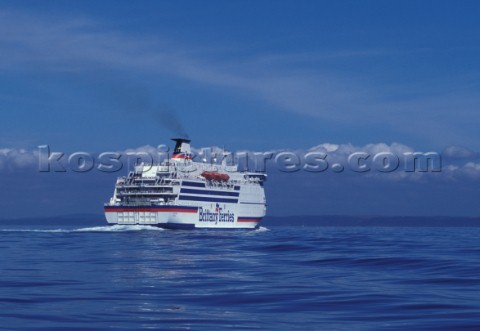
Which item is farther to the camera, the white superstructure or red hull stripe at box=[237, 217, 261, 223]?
red hull stripe at box=[237, 217, 261, 223]

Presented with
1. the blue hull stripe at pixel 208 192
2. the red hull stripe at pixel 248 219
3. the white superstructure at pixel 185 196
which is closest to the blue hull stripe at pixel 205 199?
the white superstructure at pixel 185 196

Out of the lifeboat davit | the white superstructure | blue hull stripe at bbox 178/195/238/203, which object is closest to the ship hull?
the white superstructure

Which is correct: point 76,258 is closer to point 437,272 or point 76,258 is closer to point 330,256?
point 330,256

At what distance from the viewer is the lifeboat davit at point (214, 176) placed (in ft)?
327

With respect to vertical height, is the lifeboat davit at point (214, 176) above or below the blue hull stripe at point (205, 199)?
above

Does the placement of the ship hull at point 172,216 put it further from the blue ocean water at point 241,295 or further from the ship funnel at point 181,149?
the blue ocean water at point 241,295

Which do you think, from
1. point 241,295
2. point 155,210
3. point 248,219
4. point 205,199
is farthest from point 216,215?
point 241,295

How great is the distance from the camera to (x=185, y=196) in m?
92.8

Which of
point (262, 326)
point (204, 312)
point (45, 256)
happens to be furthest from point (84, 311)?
point (45, 256)

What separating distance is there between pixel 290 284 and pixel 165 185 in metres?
→ 67.8

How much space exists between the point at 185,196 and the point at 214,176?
8.65 meters

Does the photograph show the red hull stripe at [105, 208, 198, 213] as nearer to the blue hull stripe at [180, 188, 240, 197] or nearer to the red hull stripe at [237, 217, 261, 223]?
the blue hull stripe at [180, 188, 240, 197]

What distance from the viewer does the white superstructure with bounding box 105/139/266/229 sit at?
91250 mm

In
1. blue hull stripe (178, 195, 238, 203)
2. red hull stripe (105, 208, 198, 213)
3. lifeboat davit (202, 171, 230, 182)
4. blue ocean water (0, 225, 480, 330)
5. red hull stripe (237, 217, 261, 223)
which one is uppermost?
lifeboat davit (202, 171, 230, 182)
